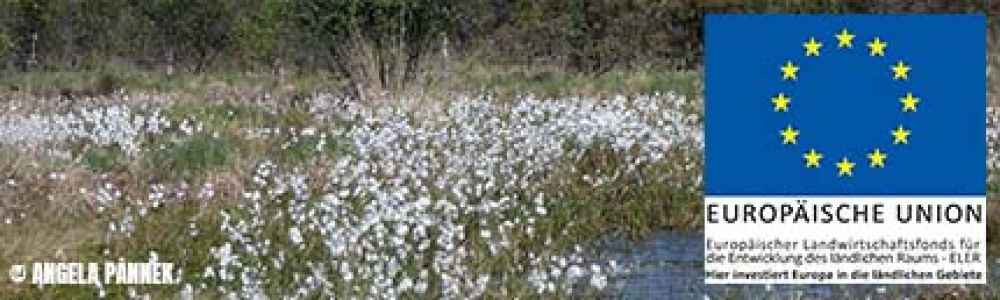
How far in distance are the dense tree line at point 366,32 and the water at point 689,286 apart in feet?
20.8

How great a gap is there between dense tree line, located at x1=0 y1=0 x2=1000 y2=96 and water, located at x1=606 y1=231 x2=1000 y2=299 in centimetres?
635

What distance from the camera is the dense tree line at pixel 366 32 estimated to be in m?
16.0

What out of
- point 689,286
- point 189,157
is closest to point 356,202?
point 689,286

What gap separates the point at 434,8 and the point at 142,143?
8.35m

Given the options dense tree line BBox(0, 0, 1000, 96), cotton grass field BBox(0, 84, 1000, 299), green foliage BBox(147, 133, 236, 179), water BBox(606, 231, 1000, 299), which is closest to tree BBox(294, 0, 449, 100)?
dense tree line BBox(0, 0, 1000, 96)

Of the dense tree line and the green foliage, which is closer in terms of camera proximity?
the green foliage

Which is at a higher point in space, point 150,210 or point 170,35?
point 170,35

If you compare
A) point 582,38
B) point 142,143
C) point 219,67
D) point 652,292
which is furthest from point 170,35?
point 652,292

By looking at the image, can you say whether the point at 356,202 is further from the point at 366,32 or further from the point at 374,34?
the point at 366,32

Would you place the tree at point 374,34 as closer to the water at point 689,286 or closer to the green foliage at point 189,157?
the green foliage at point 189,157

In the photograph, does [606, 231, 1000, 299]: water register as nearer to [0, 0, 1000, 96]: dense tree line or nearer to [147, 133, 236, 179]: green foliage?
[147, 133, 236, 179]: green foliage

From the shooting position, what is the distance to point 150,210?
689 cm

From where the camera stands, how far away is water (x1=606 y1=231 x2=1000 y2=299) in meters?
5.95

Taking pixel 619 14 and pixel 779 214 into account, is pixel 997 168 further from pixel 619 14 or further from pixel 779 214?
pixel 619 14
